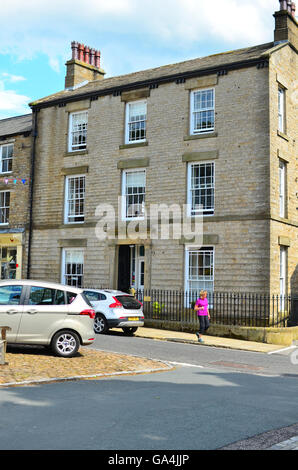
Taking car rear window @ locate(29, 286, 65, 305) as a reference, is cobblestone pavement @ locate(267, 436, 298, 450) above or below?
below

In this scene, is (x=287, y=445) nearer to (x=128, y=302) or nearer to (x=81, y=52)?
(x=128, y=302)

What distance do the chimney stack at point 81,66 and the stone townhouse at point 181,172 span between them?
6.90ft

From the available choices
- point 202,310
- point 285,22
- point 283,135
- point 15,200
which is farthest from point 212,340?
point 285,22

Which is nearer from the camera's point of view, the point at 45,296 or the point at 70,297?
the point at 45,296

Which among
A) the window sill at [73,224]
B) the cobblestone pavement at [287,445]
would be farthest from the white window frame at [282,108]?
the cobblestone pavement at [287,445]

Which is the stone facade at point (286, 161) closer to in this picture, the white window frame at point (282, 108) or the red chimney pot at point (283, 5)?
the white window frame at point (282, 108)

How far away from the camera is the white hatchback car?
17.4m

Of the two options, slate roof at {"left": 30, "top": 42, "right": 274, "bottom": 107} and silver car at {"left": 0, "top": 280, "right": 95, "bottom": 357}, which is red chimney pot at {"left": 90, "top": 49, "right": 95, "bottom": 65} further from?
silver car at {"left": 0, "top": 280, "right": 95, "bottom": 357}

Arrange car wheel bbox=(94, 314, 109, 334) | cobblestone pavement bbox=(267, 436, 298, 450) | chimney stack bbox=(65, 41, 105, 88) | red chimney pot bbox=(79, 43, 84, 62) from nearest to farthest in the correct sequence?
cobblestone pavement bbox=(267, 436, 298, 450) < car wheel bbox=(94, 314, 109, 334) < chimney stack bbox=(65, 41, 105, 88) < red chimney pot bbox=(79, 43, 84, 62)

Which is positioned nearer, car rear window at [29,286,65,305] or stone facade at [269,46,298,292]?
car rear window at [29,286,65,305]

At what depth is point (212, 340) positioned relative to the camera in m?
18.1

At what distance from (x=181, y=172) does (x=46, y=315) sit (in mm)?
11402

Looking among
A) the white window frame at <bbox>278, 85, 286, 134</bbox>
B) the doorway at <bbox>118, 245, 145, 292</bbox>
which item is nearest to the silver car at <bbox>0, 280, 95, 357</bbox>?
the doorway at <bbox>118, 245, 145, 292</bbox>

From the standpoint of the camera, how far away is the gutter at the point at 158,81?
20594 millimetres
